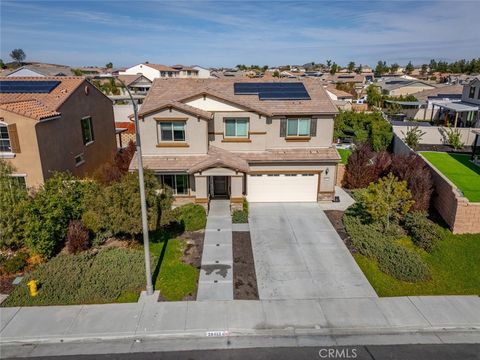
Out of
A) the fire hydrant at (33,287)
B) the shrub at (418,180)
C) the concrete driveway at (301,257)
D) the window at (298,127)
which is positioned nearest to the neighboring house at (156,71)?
the window at (298,127)

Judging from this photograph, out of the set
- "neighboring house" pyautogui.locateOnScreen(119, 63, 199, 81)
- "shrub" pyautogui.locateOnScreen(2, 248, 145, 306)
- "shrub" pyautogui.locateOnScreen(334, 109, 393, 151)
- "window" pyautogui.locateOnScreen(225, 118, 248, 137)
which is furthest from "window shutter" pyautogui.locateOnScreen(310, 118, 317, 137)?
"neighboring house" pyautogui.locateOnScreen(119, 63, 199, 81)

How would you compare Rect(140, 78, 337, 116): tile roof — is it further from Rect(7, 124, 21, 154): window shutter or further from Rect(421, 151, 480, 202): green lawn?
Rect(421, 151, 480, 202): green lawn

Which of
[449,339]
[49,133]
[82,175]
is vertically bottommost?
[449,339]

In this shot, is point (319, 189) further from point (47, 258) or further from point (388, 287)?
point (47, 258)

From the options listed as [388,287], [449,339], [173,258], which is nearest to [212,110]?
[173,258]

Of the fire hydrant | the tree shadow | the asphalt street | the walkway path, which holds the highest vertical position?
the fire hydrant

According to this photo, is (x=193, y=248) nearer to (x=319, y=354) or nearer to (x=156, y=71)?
(x=319, y=354)

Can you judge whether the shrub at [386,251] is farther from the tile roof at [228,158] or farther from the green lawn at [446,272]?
the tile roof at [228,158]
